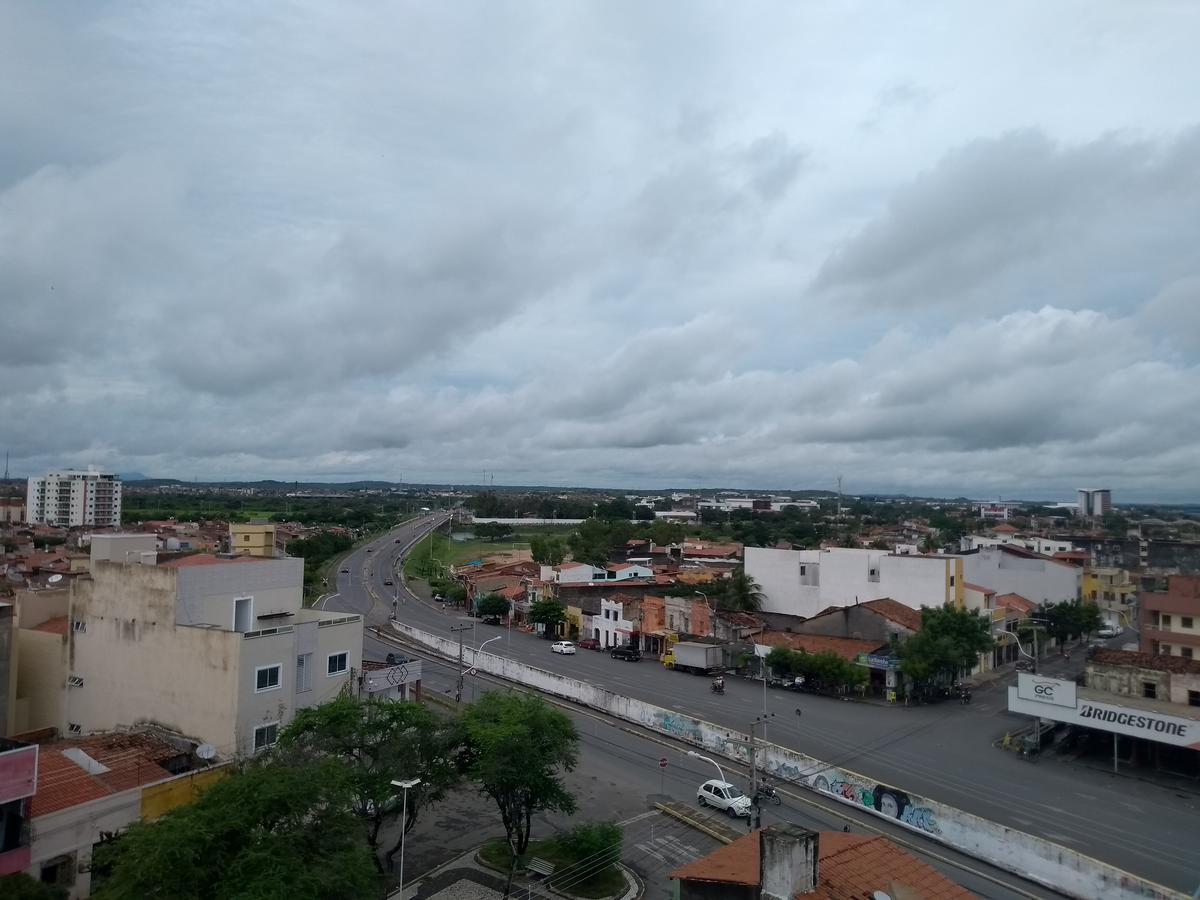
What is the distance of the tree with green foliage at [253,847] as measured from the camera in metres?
14.6

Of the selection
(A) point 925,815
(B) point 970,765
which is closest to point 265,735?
(A) point 925,815

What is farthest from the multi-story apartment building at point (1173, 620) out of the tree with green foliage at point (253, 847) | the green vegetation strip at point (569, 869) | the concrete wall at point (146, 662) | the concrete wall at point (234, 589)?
the concrete wall at point (146, 662)

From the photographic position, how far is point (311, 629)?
30.8 metres

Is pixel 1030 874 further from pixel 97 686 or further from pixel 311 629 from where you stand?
pixel 97 686

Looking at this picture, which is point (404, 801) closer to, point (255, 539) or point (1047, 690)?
point (1047, 690)

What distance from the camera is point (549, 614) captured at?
6912 cm

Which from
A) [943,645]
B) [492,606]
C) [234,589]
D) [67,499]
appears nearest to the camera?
[234,589]

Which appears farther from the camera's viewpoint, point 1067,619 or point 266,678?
point 1067,619

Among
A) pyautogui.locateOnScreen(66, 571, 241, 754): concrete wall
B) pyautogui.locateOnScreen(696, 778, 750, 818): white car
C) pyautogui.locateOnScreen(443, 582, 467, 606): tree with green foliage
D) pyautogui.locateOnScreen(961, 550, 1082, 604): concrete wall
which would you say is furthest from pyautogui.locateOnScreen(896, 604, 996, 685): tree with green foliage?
pyautogui.locateOnScreen(443, 582, 467, 606): tree with green foliage

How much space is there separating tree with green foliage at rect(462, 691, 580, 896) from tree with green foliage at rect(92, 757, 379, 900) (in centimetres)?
530

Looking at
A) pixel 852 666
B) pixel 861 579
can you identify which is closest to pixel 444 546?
pixel 861 579

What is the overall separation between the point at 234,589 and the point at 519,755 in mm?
15479

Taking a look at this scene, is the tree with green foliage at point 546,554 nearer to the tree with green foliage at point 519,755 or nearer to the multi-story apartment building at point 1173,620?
the multi-story apartment building at point 1173,620

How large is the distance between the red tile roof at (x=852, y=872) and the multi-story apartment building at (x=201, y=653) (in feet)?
57.8
